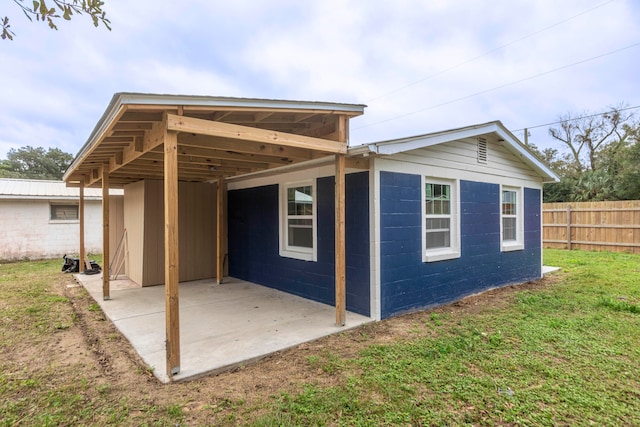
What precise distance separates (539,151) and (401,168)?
2293cm

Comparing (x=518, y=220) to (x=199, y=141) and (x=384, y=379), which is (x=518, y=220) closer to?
(x=384, y=379)

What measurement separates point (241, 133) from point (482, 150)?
4.84 m

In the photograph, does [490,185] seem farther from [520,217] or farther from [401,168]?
[401,168]

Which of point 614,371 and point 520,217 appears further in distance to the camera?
point 520,217

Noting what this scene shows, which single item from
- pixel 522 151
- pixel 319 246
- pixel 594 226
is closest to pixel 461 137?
pixel 522 151

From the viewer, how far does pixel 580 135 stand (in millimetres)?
20688

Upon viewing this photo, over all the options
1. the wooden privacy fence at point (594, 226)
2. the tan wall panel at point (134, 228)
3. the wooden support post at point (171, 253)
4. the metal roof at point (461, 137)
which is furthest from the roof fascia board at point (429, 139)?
the wooden privacy fence at point (594, 226)

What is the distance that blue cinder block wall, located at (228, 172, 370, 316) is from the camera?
480 centimetres

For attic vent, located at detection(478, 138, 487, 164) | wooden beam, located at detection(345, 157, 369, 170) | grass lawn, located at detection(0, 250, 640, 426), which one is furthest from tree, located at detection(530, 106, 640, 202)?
wooden beam, located at detection(345, 157, 369, 170)

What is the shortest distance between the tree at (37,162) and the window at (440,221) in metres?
33.0

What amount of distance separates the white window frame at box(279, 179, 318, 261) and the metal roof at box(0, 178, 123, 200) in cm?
968

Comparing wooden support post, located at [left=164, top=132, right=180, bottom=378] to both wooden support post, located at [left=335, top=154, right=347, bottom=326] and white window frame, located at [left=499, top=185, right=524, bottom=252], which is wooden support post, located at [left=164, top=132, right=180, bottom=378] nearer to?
wooden support post, located at [left=335, top=154, right=347, bottom=326]

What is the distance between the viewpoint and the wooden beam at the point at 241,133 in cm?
304

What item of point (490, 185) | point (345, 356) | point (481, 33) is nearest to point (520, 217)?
point (490, 185)
